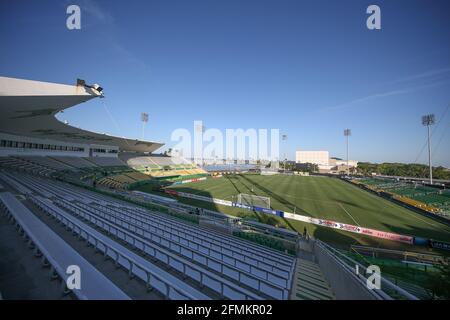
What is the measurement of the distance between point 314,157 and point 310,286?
462ft

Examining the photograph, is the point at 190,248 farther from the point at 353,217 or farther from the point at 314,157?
the point at 314,157

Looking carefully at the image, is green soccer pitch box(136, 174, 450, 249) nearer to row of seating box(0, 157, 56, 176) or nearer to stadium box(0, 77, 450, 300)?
stadium box(0, 77, 450, 300)

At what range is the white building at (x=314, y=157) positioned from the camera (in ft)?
424

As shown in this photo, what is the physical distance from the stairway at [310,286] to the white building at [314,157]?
134m

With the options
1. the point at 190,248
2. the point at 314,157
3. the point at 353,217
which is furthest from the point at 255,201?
the point at 314,157

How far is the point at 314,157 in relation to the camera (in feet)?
434

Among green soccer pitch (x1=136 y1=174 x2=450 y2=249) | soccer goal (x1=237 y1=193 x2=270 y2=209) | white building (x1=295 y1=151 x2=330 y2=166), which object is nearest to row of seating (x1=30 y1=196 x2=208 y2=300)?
green soccer pitch (x1=136 y1=174 x2=450 y2=249)

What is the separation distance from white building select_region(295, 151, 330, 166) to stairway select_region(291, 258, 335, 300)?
133929 millimetres

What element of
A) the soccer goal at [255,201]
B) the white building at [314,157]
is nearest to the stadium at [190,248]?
the soccer goal at [255,201]

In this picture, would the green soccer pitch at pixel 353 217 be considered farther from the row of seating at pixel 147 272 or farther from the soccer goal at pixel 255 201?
the row of seating at pixel 147 272
